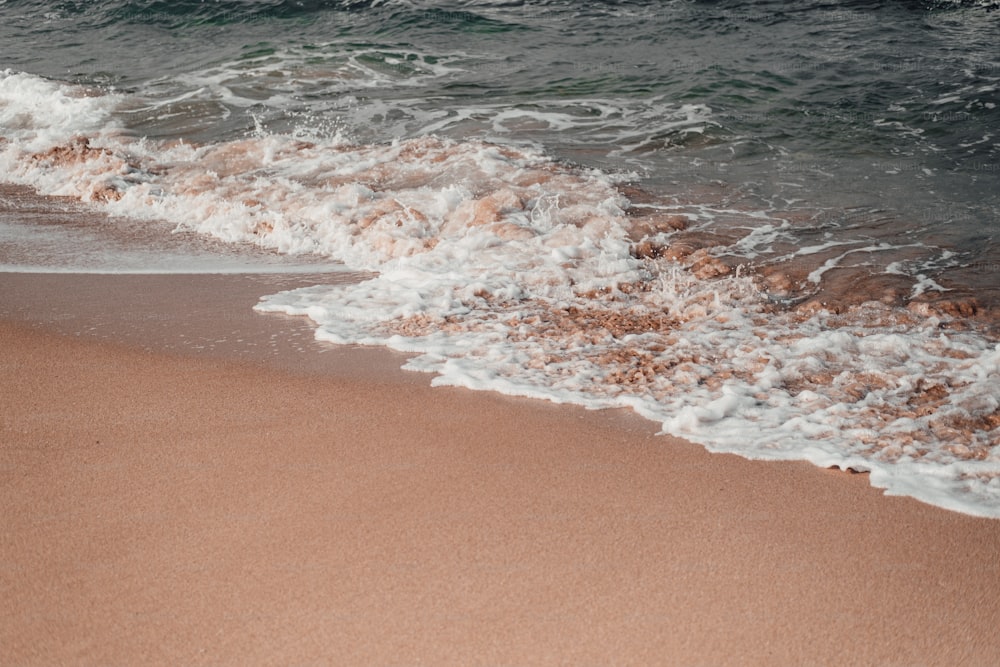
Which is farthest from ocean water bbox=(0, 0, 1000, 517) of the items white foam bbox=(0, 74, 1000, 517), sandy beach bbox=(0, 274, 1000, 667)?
sandy beach bbox=(0, 274, 1000, 667)

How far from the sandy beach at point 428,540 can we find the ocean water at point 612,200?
0.34m

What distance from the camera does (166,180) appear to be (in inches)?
295

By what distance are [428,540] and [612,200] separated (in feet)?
14.1

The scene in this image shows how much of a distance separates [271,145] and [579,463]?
6.01 m

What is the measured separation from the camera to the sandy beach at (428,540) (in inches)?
86.0

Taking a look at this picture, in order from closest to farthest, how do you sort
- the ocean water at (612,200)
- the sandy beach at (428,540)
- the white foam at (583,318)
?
1. the sandy beach at (428,540)
2. the white foam at (583,318)
3. the ocean water at (612,200)

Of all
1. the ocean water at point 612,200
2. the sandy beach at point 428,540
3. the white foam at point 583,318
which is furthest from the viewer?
the ocean water at point 612,200

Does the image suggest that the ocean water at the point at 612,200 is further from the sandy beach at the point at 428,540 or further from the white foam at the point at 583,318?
the sandy beach at the point at 428,540

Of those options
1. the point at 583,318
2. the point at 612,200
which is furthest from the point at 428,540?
the point at 612,200

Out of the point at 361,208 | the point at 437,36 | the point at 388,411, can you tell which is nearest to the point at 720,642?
the point at 388,411

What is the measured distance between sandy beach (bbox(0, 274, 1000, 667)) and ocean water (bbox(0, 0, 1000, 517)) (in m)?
0.34

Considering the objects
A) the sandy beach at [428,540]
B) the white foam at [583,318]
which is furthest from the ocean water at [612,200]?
the sandy beach at [428,540]

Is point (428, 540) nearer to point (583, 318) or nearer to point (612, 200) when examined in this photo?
point (583, 318)

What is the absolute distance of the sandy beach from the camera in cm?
218
